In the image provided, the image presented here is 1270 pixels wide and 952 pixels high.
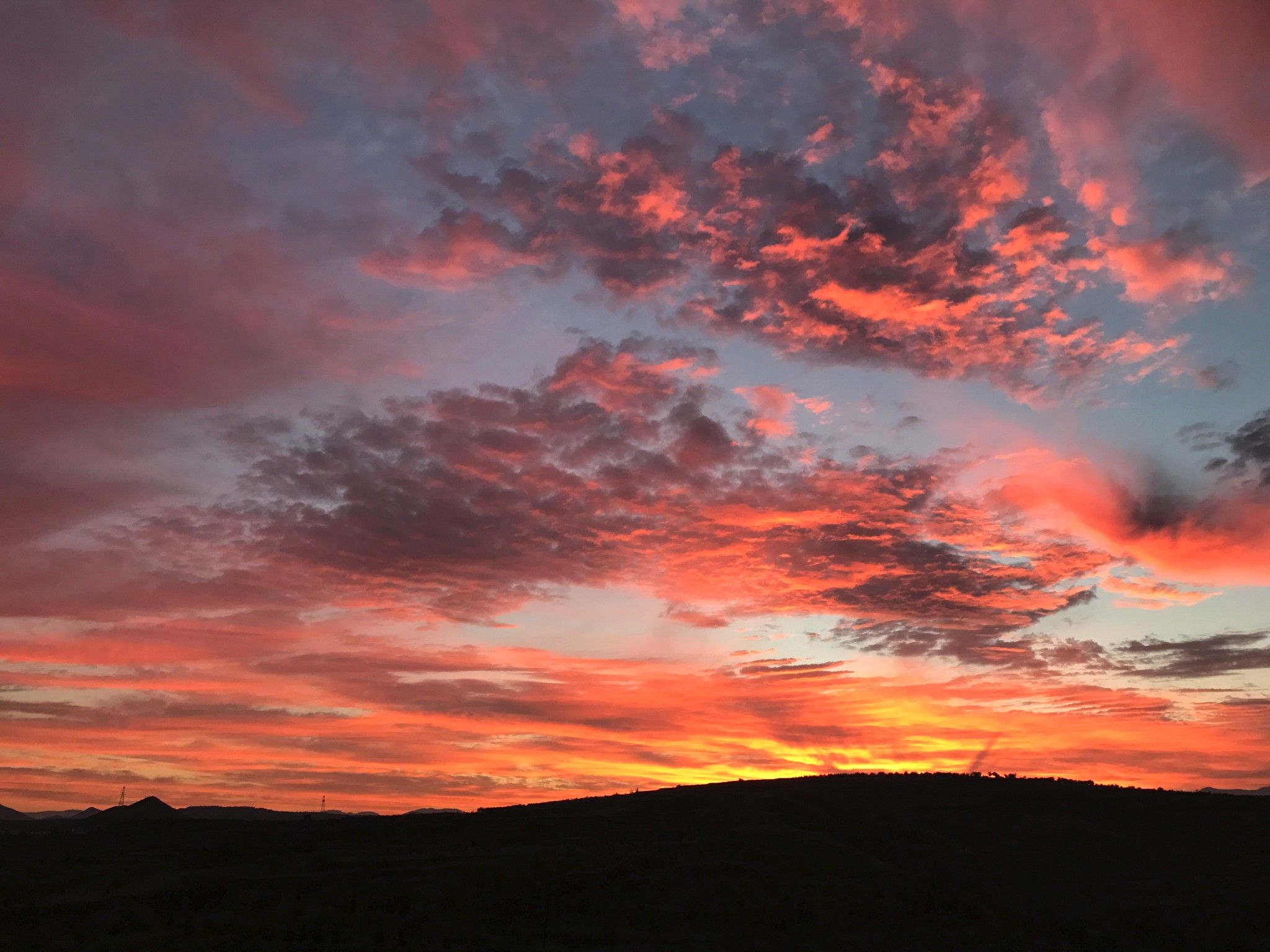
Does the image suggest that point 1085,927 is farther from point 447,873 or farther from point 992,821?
point 447,873

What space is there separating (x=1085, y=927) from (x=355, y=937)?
29.2m

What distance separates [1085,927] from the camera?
36.8 m

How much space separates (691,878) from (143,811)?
365 feet

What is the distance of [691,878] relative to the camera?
133ft

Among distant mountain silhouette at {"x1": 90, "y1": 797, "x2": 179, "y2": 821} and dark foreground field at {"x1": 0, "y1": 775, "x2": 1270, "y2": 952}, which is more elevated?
distant mountain silhouette at {"x1": 90, "y1": 797, "x2": 179, "y2": 821}

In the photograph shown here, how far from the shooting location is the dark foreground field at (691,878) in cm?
3425

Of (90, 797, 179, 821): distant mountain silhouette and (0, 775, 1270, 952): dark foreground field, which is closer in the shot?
(0, 775, 1270, 952): dark foreground field

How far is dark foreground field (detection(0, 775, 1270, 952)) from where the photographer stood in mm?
34250

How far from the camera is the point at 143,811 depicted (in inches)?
4818

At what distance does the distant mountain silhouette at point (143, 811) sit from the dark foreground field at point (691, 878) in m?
58.4

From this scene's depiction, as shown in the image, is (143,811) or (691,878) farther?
(143,811)

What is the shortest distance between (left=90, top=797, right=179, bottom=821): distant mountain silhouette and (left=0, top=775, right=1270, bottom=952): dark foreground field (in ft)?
192

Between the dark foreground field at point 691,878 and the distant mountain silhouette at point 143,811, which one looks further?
the distant mountain silhouette at point 143,811

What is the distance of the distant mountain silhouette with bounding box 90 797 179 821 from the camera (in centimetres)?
10949
